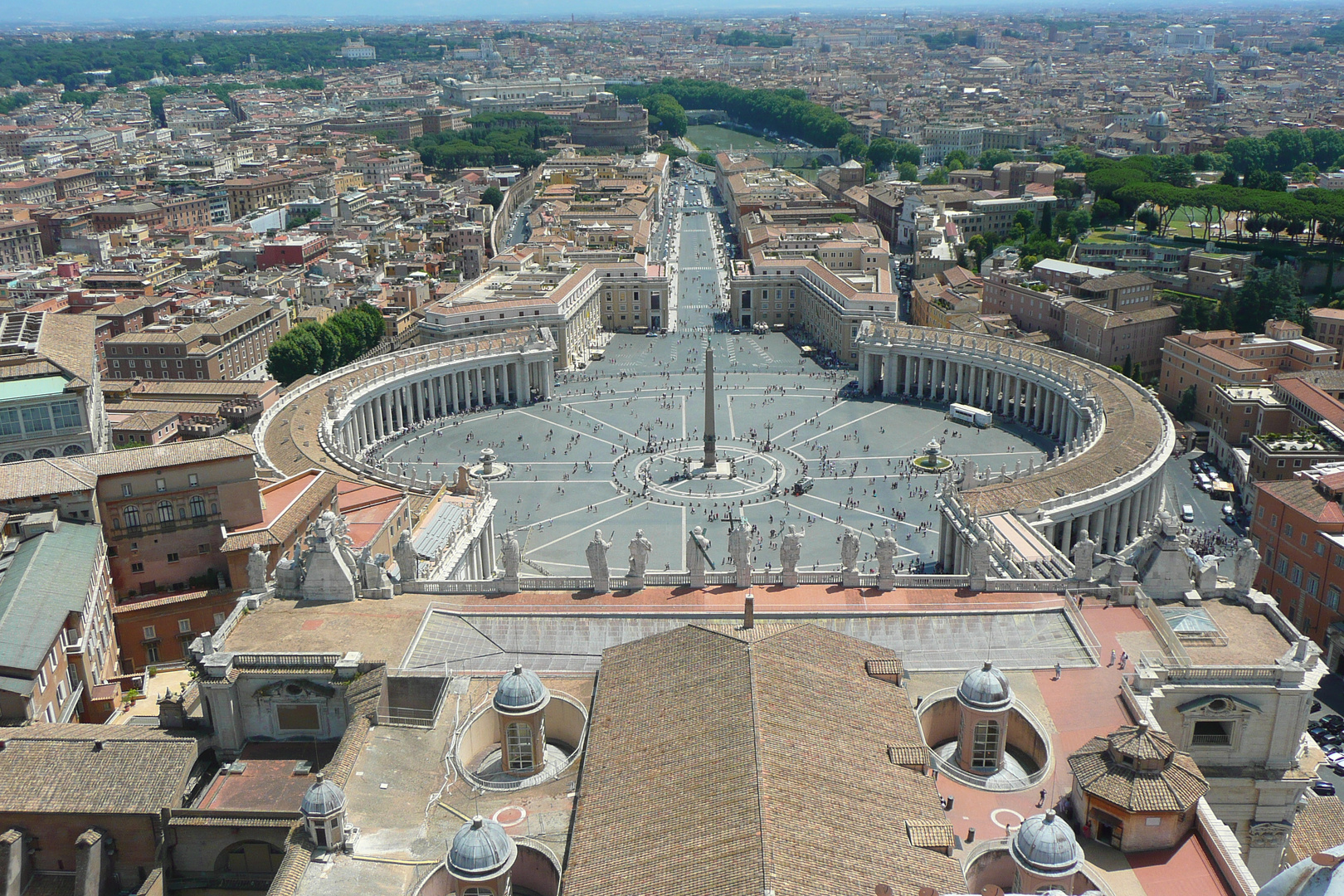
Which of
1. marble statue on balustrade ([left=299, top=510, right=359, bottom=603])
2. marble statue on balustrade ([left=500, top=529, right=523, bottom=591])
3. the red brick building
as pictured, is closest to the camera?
marble statue on balustrade ([left=299, top=510, right=359, bottom=603])

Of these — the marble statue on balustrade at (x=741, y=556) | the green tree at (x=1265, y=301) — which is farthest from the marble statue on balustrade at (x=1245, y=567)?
the green tree at (x=1265, y=301)

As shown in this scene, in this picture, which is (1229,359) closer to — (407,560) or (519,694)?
(407,560)

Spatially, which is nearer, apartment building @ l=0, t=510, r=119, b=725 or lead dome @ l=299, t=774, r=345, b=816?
lead dome @ l=299, t=774, r=345, b=816

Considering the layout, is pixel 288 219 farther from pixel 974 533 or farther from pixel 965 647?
pixel 965 647

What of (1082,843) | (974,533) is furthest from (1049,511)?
(1082,843)

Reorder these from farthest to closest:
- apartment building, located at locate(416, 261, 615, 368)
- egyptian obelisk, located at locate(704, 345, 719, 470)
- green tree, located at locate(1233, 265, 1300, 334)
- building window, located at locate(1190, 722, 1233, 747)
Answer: apartment building, located at locate(416, 261, 615, 368), green tree, located at locate(1233, 265, 1300, 334), egyptian obelisk, located at locate(704, 345, 719, 470), building window, located at locate(1190, 722, 1233, 747)

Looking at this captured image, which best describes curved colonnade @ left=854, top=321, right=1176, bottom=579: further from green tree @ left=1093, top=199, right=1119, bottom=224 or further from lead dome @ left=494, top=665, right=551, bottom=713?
green tree @ left=1093, top=199, right=1119, bottom=224

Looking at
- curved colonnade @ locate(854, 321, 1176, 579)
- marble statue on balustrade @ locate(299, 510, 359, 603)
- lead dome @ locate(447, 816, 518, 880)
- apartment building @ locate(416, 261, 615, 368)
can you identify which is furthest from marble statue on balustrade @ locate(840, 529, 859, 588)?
apartment building @ locate(416, 261, 615, 368)
